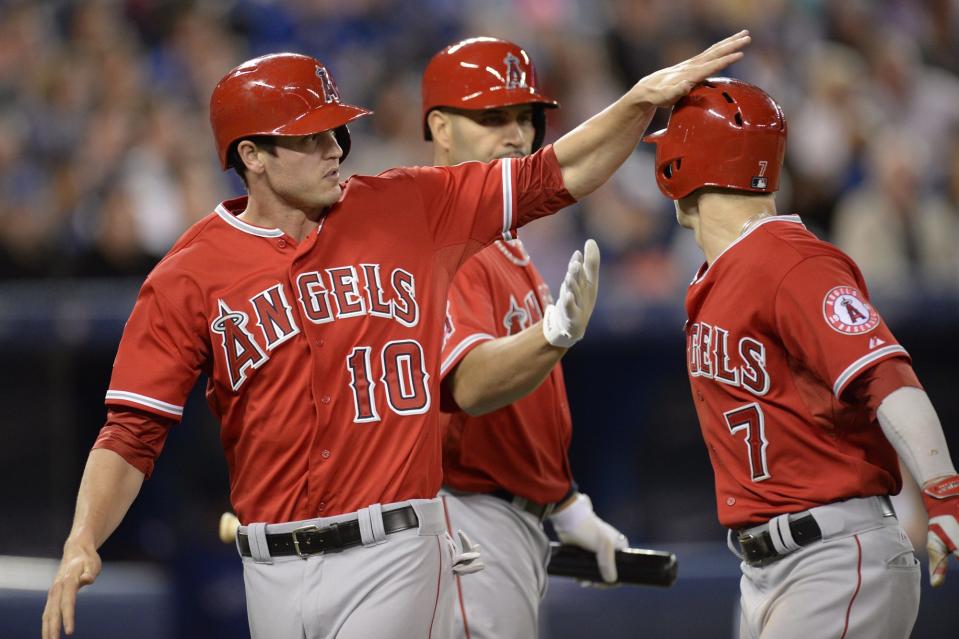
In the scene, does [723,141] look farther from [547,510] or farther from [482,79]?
[547,510]

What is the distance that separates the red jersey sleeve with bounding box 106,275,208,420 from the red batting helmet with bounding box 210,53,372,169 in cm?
42

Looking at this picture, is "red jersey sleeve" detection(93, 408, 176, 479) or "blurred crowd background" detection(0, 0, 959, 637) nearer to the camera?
"red jersey sleeve" detection(93, 408, 176, 479)

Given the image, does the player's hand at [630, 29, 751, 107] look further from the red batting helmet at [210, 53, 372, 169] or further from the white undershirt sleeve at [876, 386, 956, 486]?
the white undershirt sleeve at [876, 386, 956, 486]

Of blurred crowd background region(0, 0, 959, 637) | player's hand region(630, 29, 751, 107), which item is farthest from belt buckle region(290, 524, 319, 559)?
blurred crowd background region(0, 0, 959, 637)

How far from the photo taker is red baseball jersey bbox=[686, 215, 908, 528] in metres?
2.88

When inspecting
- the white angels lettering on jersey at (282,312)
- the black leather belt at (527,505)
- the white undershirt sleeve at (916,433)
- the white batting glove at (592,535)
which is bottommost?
the white batting glove at (592,535)

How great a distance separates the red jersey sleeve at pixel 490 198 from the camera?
321 centimetres

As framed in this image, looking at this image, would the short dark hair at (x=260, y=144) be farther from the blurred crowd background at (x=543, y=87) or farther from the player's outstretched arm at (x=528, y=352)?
the blurred crowd background at (x=543, y=87)

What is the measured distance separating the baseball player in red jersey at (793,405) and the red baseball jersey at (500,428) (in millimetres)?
670

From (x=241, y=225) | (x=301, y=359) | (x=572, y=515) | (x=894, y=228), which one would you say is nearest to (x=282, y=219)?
(x=241, y=225)

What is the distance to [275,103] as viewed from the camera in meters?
3.07

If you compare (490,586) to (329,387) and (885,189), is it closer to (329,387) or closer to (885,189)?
(329,387)

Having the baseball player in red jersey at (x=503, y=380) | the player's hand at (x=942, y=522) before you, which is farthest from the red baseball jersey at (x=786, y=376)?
the baseball player in red jersey at (x=503, y=380)

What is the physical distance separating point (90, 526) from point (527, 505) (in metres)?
1.34
